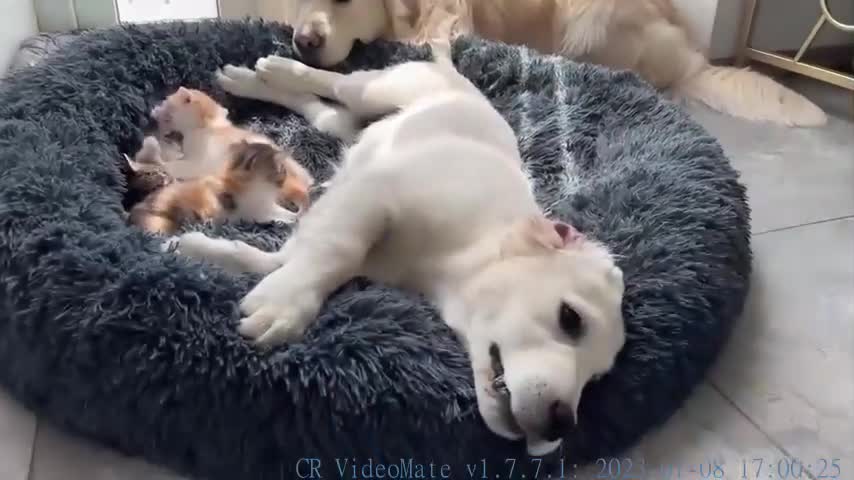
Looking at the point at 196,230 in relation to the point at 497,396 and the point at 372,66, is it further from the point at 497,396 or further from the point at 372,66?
the point at 372,66

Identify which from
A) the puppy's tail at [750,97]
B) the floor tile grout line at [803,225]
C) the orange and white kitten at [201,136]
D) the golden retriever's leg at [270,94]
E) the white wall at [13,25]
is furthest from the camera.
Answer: the puppy's tail at [750,97]

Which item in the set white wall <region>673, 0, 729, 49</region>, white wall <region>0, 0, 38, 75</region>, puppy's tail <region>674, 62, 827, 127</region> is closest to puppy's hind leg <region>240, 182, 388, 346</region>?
white wall <region>0, 0, 38, 75</region>

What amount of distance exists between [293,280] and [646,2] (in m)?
1.62

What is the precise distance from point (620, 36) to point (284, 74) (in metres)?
0.97

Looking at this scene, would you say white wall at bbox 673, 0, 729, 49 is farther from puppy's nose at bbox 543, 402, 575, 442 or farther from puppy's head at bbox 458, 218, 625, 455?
puppy's nose at bbox 543, 402, 575, 442

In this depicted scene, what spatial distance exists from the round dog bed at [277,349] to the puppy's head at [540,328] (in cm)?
4

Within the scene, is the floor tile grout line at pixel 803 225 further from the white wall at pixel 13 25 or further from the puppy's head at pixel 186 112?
the white wall at pixel 13 25

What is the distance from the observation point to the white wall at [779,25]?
239 cm

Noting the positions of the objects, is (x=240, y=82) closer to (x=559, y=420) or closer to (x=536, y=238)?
(x=536, y=238)

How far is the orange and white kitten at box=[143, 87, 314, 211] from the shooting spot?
153cm

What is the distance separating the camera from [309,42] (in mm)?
1852

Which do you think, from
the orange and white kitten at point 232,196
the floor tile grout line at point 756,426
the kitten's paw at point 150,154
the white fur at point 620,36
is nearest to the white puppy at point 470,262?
the orange and white kitten at point 232,196

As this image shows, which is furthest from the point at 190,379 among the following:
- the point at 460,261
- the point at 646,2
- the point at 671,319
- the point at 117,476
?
the point at 646,2

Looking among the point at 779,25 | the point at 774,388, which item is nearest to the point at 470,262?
the point at 774,388
